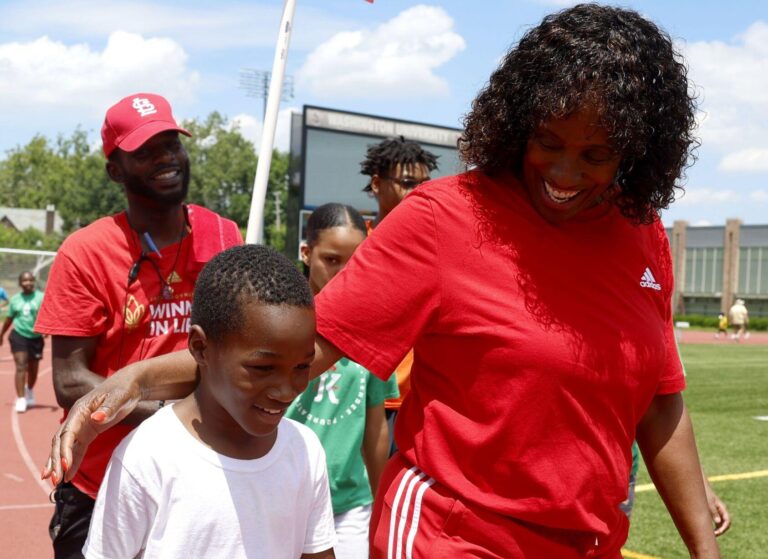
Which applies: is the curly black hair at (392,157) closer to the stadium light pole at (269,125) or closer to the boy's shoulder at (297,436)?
the stadium light pole at (269,125)

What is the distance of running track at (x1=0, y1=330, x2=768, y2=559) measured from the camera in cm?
786

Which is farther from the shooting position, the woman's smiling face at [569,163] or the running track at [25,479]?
the running track at [25,479]

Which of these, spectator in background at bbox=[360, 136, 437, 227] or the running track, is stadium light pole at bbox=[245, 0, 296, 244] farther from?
the running track

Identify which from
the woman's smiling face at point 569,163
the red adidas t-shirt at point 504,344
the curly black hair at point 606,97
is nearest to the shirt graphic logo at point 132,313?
the red adidas t-shirt at point 504,344

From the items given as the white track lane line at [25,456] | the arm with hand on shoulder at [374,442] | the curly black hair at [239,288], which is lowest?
the white track lane line at [25,456]

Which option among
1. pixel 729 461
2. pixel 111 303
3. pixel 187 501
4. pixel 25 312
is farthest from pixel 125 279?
pixel 25 312

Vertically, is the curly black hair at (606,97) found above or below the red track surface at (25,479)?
above

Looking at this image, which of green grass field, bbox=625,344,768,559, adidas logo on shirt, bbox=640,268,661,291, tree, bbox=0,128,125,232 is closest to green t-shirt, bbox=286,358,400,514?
adidas logo on shirt, bbox=640,268,661,291

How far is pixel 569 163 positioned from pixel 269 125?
2095 mm

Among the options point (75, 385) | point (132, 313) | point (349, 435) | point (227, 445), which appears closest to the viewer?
point (227, 445)

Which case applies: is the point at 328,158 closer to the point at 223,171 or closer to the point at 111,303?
the point at 111,303

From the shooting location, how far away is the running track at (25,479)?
25.8 feet

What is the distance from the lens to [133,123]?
3633 millimetres

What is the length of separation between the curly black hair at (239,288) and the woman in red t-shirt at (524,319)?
0.11 meters
